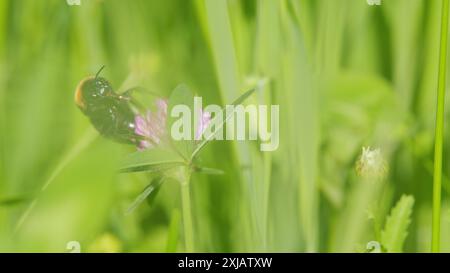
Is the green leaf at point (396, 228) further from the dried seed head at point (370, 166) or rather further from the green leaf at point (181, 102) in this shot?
the green leaf at point (181, 102)

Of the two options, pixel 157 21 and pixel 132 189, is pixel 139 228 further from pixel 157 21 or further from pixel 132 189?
pixel 157 21

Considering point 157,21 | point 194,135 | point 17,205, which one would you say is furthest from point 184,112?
point 17,205

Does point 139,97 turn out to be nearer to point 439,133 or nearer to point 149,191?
point 149,191

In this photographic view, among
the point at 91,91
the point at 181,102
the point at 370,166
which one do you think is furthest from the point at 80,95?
the point at 370,166

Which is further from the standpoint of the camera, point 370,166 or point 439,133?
point 370,166

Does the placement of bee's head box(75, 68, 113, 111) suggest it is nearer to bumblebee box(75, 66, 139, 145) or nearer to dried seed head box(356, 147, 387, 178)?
bumblebee box(75, 66, 139, 145)

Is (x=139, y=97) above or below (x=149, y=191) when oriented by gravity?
above

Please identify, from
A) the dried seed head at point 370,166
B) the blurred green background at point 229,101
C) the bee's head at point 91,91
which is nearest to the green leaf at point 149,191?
the blurred green background at point 229,101
